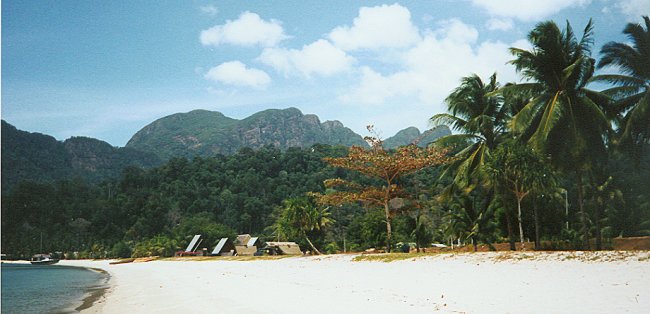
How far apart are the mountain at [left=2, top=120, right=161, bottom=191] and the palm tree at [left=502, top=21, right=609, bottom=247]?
130 meters

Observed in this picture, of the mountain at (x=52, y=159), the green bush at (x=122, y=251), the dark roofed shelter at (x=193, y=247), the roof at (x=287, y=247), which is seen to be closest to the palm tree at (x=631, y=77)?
the roof at (x=287, y=247)

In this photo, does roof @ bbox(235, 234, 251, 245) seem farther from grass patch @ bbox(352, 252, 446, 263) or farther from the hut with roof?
grass patch @ bbox(352, 252, 446, 263)

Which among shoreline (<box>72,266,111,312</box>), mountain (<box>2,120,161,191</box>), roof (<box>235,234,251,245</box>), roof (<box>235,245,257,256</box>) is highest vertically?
mountain (<box>2,120,161,191</box>)

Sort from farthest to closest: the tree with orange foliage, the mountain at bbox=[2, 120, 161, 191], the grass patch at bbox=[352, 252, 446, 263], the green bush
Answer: the mountain at bbox=[2, 120, 161, 191], the green bush, the tree with orange foliage, the grass patch at bbox=[352, 252, 446, 263]

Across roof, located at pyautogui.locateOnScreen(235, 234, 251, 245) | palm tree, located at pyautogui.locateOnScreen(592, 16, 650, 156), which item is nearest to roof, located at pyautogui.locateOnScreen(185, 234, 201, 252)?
roof, located at pyautogui.locateOnScreen(235, 234, 251, 245)

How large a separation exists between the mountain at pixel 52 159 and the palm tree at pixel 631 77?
132614 millimetres

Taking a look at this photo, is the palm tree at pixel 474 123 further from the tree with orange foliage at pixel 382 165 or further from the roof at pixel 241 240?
the roof at pixel 241 240

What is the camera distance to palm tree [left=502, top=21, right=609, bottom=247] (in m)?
20.2

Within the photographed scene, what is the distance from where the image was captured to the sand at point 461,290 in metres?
8.45

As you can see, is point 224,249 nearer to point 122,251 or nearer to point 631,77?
point 122,251

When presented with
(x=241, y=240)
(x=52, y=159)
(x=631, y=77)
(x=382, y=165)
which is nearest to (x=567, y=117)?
(x=631, y=77)

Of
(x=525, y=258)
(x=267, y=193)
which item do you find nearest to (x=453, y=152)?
(x=525, y=258)

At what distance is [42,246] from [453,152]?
96394 mm

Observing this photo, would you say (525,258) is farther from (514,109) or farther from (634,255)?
(514,109)
